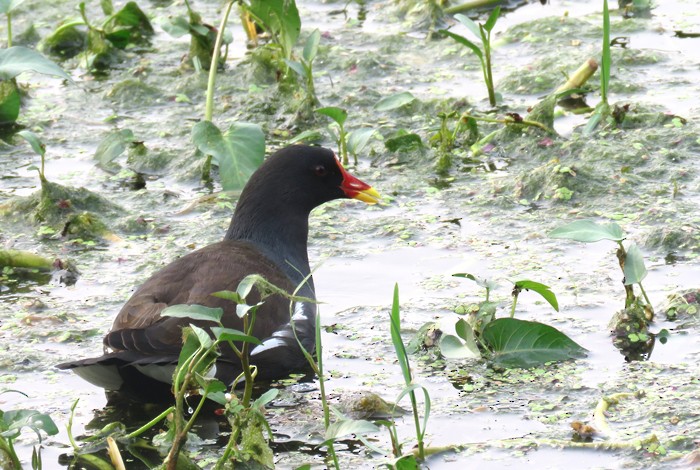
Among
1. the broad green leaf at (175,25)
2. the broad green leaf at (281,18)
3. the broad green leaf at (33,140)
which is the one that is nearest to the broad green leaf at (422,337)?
the broad green leaf at (33,140)

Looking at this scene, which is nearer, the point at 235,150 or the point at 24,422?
the point at 24,422

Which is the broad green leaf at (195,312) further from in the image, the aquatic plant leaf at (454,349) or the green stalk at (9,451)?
the aquatic plant leaf at (454,349)

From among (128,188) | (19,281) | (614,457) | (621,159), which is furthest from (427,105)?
(614,457)

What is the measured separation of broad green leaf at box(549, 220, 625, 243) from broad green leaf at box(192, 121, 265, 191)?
1.87m

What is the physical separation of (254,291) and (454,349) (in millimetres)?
786

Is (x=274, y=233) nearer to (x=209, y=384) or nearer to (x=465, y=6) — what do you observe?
(x=209, y=384)

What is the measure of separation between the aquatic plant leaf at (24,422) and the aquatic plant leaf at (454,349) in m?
1.42

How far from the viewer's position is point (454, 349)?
15.0 ft

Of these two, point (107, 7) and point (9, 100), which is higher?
point (107, 7)

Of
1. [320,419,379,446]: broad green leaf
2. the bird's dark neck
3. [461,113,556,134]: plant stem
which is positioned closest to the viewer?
[320,419,379,446]: broad green leaf

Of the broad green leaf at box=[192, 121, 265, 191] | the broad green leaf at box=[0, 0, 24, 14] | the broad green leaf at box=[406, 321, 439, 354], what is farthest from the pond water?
the broad green leaf at box=[0, 0, 24, 14]

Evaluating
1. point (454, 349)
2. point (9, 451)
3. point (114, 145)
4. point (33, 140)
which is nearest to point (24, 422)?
point (9, 451)

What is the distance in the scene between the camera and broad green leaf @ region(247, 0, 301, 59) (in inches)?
268

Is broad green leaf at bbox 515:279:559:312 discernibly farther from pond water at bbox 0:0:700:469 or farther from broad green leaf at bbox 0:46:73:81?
broad green leaf at bbox 0:46:73:81
